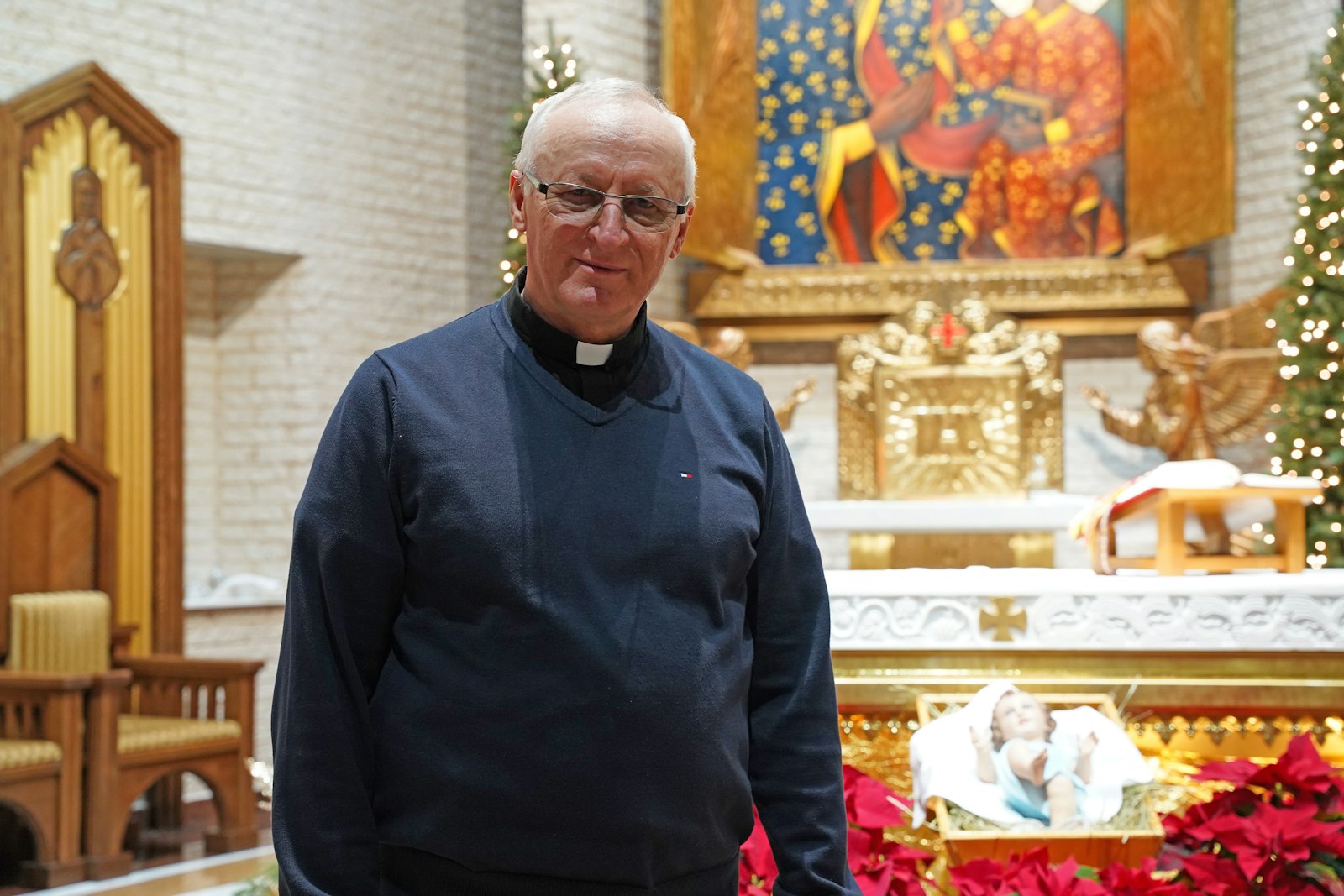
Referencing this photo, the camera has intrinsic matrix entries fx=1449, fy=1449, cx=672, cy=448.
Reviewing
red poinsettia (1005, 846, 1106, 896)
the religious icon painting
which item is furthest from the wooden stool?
the religious icon painting

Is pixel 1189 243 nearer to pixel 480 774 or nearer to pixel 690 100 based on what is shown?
pixel 690 100

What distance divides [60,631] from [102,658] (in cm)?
26

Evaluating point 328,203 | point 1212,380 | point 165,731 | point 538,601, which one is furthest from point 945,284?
point 538,601

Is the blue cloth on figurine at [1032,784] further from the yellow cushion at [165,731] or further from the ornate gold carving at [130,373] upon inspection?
the ornate gold carving at [130,373]

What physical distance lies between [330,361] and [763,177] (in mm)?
2805

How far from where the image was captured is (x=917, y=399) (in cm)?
727

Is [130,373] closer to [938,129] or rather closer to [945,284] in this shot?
[945,284]

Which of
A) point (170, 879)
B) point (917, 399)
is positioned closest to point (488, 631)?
point (170, 879)

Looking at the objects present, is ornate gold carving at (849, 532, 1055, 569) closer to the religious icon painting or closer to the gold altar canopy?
the religious icon painting

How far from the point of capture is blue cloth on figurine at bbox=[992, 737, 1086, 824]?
2973 mm

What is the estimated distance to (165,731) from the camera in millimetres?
6258

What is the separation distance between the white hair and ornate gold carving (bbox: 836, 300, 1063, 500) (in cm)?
563

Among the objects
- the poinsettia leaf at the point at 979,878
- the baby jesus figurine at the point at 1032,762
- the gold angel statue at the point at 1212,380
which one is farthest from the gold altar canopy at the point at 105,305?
the poinsettia leaf at the point at 979,878

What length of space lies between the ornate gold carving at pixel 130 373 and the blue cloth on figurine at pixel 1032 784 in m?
5.31
